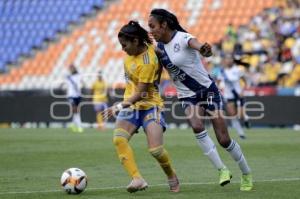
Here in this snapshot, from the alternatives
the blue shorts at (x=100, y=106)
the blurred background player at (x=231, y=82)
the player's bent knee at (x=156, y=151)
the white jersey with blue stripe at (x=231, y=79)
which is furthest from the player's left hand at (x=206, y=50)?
the blue shorts at (x=100, y=106)

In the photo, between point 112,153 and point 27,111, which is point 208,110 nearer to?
point 112,153

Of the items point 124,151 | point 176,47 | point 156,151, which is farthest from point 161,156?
point 176,47

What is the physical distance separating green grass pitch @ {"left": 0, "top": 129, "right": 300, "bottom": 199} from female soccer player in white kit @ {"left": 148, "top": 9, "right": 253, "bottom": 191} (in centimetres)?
44

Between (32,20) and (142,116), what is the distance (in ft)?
97.2

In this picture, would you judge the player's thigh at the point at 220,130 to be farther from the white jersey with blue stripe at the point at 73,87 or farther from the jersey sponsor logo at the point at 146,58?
the white jersey with blue stripe at the point at 73,87

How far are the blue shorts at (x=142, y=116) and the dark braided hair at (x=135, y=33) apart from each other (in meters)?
0.86

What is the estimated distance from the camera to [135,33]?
991 centimetres

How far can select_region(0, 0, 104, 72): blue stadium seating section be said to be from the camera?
3794cm

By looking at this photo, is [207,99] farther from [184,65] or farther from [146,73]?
[146,73]

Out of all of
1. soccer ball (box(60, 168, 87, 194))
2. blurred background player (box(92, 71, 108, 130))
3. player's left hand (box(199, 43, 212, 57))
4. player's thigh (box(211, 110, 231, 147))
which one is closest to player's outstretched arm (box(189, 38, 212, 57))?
player's left hand (box(199, 43, 212, 57))

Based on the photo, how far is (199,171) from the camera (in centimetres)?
1307

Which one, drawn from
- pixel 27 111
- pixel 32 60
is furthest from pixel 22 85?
pixel 27 111

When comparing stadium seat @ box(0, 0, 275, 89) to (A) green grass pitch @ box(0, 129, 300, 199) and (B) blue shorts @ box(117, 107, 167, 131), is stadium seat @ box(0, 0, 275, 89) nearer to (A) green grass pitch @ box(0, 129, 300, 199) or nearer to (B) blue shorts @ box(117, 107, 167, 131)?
(A) green grass pitch @ box(0, 129, 300, 199)

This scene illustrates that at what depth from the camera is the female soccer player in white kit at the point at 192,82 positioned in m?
10.3
